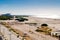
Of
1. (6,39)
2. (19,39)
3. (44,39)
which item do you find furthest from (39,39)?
(6,39)

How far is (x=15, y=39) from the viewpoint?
778 inches

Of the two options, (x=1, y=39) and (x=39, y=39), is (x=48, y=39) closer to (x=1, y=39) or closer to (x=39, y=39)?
(x=39, y=39)

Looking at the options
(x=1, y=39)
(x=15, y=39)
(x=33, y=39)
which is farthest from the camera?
(x=33, y=39)

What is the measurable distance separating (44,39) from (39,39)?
0.62 meters

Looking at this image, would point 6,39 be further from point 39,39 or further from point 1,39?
point 39,39

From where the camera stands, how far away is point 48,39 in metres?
22.5

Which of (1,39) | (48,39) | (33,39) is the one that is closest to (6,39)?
(1,39)

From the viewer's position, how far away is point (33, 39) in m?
22.1

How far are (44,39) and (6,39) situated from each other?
215 inches

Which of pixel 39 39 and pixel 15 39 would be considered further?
pixel 39 39

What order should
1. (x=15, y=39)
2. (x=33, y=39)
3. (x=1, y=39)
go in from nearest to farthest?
(x=1, y=39) → (x=15, y=39) → (x=33, y=39)

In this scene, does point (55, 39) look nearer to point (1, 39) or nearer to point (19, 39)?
point (19, 39)

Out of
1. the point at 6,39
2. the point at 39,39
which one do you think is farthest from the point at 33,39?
the point at 6,39

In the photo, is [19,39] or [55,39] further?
[55,39]
